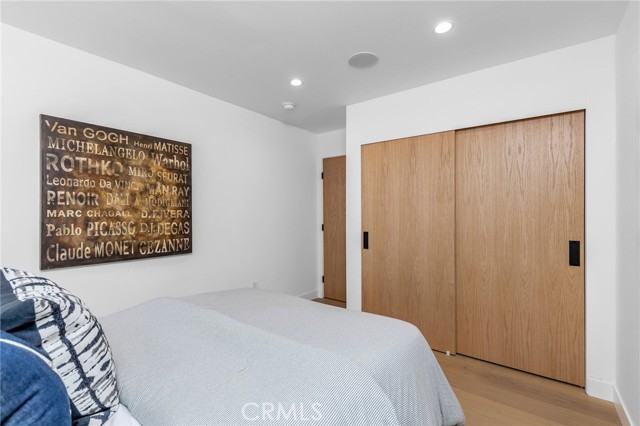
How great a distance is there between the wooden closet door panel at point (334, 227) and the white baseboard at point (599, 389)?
263 cm

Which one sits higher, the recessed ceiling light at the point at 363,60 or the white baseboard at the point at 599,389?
the recessed ceiling light at the point at 363,60

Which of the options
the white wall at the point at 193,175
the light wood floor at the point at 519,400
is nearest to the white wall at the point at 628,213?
the light wood floor at the point at 519,400

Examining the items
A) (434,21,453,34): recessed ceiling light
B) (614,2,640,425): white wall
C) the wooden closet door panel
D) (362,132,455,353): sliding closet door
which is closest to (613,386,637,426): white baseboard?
(614,2,640,425): white wall

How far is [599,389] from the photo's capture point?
2033 millimetres

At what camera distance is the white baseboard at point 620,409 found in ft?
5.64

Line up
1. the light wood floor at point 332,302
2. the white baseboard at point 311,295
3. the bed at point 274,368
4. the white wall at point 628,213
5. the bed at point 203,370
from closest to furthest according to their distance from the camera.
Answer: the bed at point 203,370 → the bed at point 274,368 → the white wall at point 628,213 → the light wood floor at point 332,302 → the white baseboard at point 311,295

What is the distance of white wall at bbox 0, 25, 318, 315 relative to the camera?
75.3 inches

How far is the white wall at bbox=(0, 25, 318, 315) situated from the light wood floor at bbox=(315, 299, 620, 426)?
91.4 inches

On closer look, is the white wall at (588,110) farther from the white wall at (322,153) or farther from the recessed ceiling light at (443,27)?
the white wall at (322,153)

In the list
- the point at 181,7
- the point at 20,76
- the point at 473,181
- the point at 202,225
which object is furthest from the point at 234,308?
the point at 473,181

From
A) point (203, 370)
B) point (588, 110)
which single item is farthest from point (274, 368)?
point (588, 110)

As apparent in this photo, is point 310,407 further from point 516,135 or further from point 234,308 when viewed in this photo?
point 516,135

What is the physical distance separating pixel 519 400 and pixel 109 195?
332cm

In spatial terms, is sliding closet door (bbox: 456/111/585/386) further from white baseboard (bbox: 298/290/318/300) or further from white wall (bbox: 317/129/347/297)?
white baseboard (bbox: 298/290/318/300)
